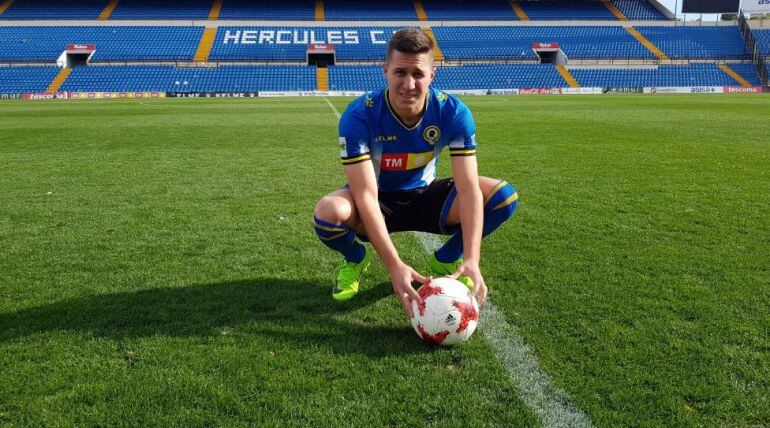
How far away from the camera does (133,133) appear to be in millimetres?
12516

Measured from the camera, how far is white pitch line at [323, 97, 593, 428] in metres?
2.04

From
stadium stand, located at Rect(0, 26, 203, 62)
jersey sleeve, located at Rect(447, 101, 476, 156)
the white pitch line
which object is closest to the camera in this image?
the white pitch line

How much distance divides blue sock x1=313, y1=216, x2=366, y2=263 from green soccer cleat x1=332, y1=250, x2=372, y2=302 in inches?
2.0

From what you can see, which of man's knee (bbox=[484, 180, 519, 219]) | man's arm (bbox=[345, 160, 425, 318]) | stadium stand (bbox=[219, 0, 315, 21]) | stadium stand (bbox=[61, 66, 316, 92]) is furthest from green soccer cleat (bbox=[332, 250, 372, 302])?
stadium stand (bbox=[219, 0, 315, 21])

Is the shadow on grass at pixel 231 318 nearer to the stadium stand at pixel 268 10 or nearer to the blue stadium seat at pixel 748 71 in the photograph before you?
the blue stadium seat at pixel 748 71

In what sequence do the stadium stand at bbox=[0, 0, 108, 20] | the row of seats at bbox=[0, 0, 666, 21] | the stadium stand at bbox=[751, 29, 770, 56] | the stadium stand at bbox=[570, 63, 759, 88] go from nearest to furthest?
the stadium stand at bbox=[570, 63, 759, 88] → the stadium stand at bbox=[751, 29, 770, 56] → the stadium stand at bbox=[0, 0, 108, 20] → the row of seats at bbox=[0, 0, 666, 21]

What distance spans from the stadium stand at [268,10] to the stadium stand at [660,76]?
23.2 meters

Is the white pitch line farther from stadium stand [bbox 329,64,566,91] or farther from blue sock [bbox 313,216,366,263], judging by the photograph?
stadium stand [bbox 329,64,566,91]

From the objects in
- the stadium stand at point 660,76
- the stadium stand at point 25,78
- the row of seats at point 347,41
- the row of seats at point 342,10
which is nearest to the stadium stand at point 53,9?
the row of seats at point 342,10

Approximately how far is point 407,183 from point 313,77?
121 ft

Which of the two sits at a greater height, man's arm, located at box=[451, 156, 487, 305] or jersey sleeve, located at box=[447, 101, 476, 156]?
jersey sleeve, located at box=[447, 101, 476, 156]

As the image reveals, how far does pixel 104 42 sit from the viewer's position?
4075 cm

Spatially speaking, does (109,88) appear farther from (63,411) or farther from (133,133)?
(63,411)

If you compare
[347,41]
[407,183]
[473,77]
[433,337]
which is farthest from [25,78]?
[433,337]
